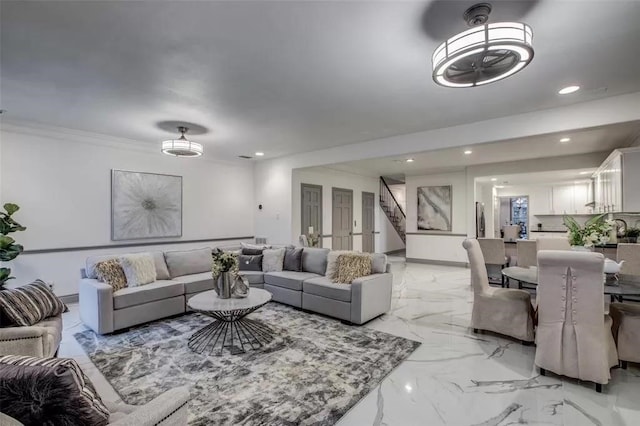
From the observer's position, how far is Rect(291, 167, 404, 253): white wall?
6988mm

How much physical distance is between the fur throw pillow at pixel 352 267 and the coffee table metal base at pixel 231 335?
118cm

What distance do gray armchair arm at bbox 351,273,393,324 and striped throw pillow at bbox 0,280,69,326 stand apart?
3.05 m

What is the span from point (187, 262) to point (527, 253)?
562cm

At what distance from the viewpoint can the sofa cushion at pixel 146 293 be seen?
3635 millimetres

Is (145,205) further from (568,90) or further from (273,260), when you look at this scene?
(568,90)

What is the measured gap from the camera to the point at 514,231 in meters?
9.49

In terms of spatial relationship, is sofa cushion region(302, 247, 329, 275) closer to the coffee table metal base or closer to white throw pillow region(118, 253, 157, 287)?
the coffee table metal base

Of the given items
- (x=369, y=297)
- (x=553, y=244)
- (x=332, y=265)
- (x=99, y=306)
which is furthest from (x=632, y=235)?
(x=99, y=306)

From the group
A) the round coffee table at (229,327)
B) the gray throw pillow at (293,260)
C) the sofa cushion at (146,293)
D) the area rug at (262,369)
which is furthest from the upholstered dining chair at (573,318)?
the sofa cushion at (146,293)

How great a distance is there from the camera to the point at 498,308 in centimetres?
337

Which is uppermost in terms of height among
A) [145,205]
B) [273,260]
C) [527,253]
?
[145,205]

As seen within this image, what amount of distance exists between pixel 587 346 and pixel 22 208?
679 centimetres

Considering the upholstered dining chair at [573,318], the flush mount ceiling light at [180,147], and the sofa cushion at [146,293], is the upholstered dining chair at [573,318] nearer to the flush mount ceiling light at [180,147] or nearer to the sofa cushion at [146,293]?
the sofa cushion at [146,293]

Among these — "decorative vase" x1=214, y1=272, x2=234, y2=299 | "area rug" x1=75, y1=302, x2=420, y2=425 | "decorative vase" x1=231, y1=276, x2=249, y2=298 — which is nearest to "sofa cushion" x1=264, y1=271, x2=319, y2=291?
"area rug" x1=75, y1=302, x2=420, y2=425
